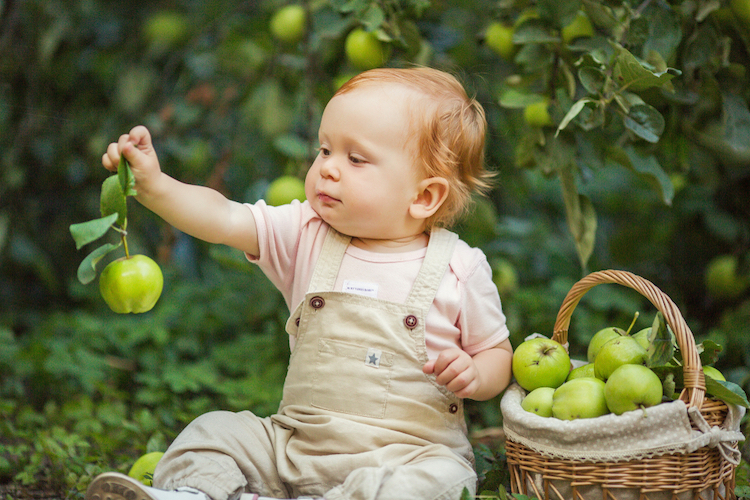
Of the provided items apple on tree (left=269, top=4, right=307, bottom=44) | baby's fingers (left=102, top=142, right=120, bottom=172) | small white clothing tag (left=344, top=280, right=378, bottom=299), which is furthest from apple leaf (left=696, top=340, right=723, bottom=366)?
apple on tree (left=269, top=4, right=307, bottom=44)

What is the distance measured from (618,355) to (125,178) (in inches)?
33.4

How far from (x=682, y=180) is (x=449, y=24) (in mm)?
1056

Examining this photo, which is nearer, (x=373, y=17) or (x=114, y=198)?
(x=114, y=198)

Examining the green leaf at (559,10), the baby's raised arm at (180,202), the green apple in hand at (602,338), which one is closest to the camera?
the baby's raised arm at (180,202)

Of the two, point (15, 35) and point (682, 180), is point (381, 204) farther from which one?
point (15, 35)

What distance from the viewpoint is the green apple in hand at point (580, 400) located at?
45.4 inches

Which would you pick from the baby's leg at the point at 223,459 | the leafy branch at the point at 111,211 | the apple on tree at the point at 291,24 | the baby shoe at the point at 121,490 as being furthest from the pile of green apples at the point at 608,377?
the apple on tree at the point at 291,24

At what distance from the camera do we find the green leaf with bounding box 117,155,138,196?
42.8 inches

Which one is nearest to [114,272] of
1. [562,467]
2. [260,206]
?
[260,206]

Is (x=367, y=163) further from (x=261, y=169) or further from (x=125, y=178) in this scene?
(x=261, y=169)

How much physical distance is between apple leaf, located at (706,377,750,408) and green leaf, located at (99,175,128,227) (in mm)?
951

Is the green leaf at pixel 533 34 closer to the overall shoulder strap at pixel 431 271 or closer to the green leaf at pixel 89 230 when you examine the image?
the overall shoulder strap at pixel 431 271

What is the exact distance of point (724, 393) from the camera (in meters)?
1.14

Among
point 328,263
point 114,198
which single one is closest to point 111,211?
point 114,198
